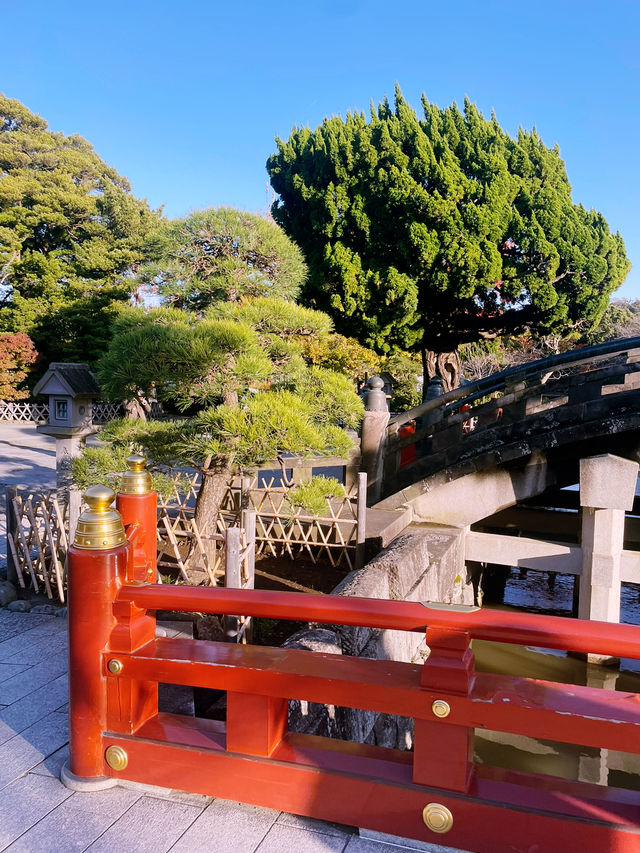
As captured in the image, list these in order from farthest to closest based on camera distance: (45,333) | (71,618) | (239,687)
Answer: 1. (45,333)
2. (71,618)
3. (239,687)

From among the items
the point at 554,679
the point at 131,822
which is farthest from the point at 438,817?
the point at 554,679

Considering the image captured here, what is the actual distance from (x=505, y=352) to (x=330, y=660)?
93.2 ft

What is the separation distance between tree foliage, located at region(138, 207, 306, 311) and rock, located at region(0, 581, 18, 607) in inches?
125

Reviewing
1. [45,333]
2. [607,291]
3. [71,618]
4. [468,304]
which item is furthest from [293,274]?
[45,333]

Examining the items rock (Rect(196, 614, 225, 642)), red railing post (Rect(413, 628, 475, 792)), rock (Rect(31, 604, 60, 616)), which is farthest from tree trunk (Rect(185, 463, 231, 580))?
red railing post (Rect(413, 628, 475, 792))

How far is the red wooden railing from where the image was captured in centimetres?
194

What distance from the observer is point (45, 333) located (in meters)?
26.5

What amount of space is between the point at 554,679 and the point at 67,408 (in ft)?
23.5

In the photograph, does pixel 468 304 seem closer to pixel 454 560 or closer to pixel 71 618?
pixel 454 560

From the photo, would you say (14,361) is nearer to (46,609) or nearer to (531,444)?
(46,609)

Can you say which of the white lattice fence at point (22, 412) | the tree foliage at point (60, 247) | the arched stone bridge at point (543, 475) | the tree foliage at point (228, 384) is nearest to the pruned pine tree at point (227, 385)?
the tree foliage at point (228, 384)

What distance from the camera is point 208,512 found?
6.57 meters

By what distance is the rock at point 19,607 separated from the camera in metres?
5.42

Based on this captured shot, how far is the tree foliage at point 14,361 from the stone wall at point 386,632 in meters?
22.6
